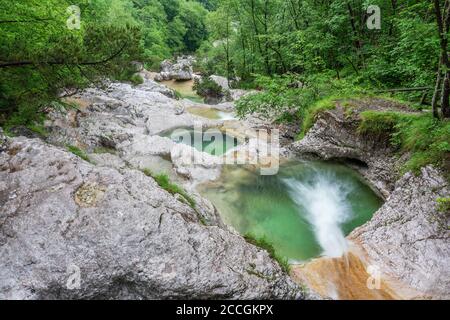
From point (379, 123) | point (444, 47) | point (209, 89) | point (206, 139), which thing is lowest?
point (206, 139)

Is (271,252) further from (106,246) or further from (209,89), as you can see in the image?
(209,89)

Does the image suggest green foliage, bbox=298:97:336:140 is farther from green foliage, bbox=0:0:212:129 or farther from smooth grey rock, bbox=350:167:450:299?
green foliage, bbox=0:0:212:129

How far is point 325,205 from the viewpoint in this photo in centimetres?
1004

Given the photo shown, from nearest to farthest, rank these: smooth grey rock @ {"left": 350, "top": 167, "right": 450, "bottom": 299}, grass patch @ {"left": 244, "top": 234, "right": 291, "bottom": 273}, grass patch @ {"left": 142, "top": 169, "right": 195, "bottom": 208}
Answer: grass patch @ {"left": 244, "top": 234, "right": 291, "bottom": 273} < grass patch @ {"left": 142, "top": 169, "right": 195, "bottom": 208} < smooth grey rock @ {"left": 350, "top": 167, "right": 450, "bottom": 299}

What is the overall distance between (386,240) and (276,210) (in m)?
3.29

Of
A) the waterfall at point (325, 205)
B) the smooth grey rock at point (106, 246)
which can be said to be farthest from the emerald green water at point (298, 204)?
the smooth grey rock at point (106, 246)

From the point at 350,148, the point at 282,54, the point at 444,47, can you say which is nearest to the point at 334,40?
the point at 282,54

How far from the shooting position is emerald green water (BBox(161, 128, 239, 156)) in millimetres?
14905

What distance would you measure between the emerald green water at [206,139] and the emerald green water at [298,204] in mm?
3357

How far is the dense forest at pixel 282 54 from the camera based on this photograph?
26.0ft

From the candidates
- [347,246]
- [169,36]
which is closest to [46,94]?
[347,246]

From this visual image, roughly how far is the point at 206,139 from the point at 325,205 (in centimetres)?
796

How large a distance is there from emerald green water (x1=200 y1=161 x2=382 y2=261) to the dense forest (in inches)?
95.0

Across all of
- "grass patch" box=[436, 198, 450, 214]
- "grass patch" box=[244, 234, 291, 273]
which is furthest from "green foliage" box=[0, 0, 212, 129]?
"grass patch" box=[436, 198, 450, 214]
